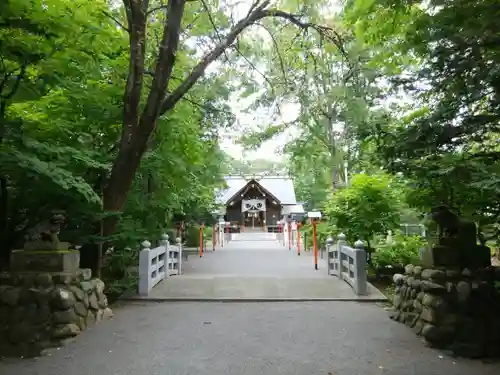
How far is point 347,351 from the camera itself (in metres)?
4.77

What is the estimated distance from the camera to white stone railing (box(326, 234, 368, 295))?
26.7 ft

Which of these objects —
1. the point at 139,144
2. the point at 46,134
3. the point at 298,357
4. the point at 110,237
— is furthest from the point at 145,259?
the point at 298,357

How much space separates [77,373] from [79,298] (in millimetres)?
1646

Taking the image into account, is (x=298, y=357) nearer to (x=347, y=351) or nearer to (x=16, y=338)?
(x=347, y=351)

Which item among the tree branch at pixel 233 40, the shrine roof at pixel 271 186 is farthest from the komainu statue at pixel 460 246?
the shrine roof at pixel 271 186

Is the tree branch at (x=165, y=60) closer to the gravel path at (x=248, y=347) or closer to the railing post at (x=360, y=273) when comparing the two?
the gravel path at (x=248, y=347)

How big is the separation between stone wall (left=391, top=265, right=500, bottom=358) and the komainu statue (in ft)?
0.55

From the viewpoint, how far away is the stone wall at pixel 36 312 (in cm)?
484

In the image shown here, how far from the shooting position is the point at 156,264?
9.12m

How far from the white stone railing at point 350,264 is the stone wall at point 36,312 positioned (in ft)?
16.8

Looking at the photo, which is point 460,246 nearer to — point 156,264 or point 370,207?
point 370,207

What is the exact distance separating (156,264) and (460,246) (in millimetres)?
6154

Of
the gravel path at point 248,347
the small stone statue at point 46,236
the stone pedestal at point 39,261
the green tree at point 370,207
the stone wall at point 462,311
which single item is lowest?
the gravel path at point 248,347

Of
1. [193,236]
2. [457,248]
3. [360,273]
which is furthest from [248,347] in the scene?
[193,236]
